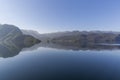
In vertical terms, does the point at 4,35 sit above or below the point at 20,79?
above

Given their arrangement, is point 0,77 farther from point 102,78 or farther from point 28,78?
point 102,78

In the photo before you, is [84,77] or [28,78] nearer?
[28,78]

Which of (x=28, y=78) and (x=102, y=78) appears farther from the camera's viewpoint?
(x=102, y=78)

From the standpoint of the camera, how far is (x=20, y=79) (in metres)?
19.3

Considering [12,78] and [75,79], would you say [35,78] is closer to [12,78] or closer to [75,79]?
[12,78]

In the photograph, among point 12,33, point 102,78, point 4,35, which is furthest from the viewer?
point 12,33

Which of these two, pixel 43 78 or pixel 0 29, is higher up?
pixel 0 29

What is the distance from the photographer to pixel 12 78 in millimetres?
19828

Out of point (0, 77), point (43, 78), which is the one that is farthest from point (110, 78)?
point (0, 77)

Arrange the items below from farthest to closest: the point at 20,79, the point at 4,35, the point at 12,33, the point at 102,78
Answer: the point at 12,33
the point at 4,35
the point at 102,78
the point at 20,79

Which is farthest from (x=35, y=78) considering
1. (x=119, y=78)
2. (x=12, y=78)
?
(x=119, y=78)

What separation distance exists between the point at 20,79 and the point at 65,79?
5203 mm

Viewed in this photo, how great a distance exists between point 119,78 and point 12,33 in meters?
180

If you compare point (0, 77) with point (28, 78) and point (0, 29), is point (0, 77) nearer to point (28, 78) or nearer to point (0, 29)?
point (28, 78)
